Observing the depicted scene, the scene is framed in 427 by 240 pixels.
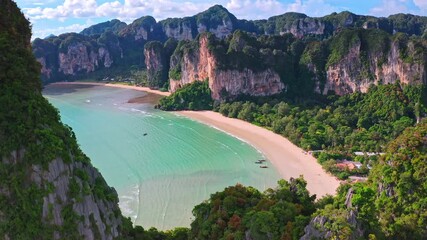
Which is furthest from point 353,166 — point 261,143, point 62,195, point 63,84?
point 63,84

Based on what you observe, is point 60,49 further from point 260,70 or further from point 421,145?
point 421,145

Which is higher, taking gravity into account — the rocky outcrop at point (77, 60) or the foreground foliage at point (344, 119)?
the rocky outcrop at point (77, 60)

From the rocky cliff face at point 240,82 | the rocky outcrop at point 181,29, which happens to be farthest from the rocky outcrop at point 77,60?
the rocky cliff face at point 240,82

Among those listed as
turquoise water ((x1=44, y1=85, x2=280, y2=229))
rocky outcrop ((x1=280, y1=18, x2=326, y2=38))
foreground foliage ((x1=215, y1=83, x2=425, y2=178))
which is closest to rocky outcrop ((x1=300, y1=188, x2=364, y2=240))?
turquoise water ((x1=44, y1=85, x2=280, y2=229))

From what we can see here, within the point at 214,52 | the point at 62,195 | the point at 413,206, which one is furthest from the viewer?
the point at 214,52

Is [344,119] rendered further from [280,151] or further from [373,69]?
[373,69]

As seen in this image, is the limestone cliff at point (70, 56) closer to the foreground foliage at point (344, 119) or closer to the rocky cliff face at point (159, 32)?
the rocky cliff face at point (159, 32)
